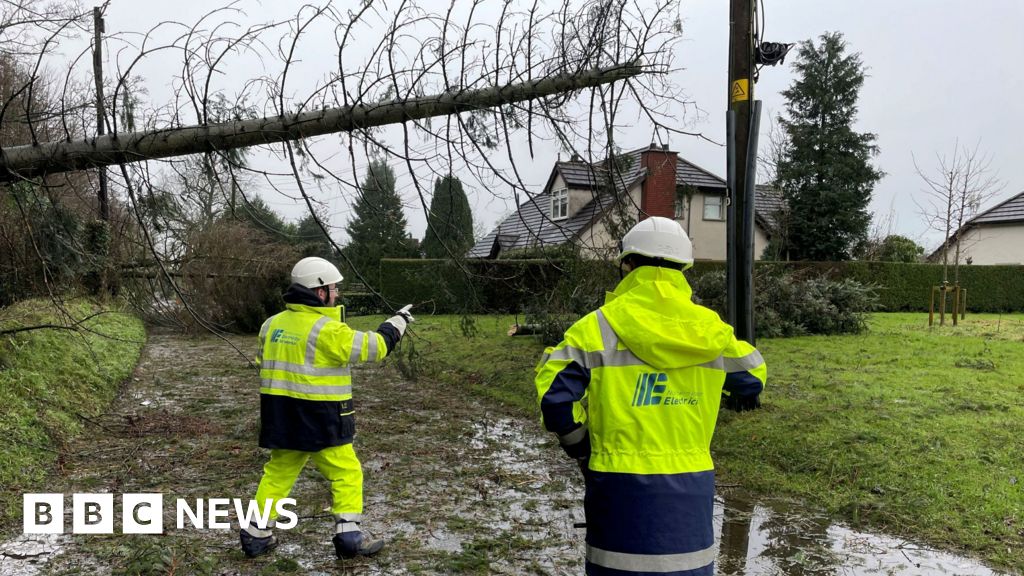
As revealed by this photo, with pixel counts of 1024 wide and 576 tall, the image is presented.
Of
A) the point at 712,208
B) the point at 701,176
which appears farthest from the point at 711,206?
the point at 701,176

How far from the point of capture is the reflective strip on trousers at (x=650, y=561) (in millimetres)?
2334

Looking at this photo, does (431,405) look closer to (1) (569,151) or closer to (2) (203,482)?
(2) (203,482)

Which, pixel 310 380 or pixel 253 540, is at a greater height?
pixel 310 380

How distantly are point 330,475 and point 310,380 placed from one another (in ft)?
1.91

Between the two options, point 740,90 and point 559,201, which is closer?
point 740,90

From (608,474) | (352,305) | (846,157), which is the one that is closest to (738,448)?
(608,474)

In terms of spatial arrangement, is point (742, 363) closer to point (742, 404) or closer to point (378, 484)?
point (378, 484)

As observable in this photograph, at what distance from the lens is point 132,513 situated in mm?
4746

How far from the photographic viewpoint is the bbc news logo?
448 cm

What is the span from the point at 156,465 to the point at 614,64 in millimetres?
5074

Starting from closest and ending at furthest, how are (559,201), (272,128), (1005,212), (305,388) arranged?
(305,388)
(272,128)
(559,201)
(1005,212)

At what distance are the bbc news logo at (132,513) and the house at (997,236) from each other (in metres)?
31.9

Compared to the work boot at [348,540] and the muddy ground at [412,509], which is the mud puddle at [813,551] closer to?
the muddy ground at [412,509]

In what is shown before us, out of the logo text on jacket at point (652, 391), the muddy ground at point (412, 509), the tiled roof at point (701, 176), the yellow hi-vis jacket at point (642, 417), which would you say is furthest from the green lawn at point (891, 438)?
the tiled roof at point (701, 176)
